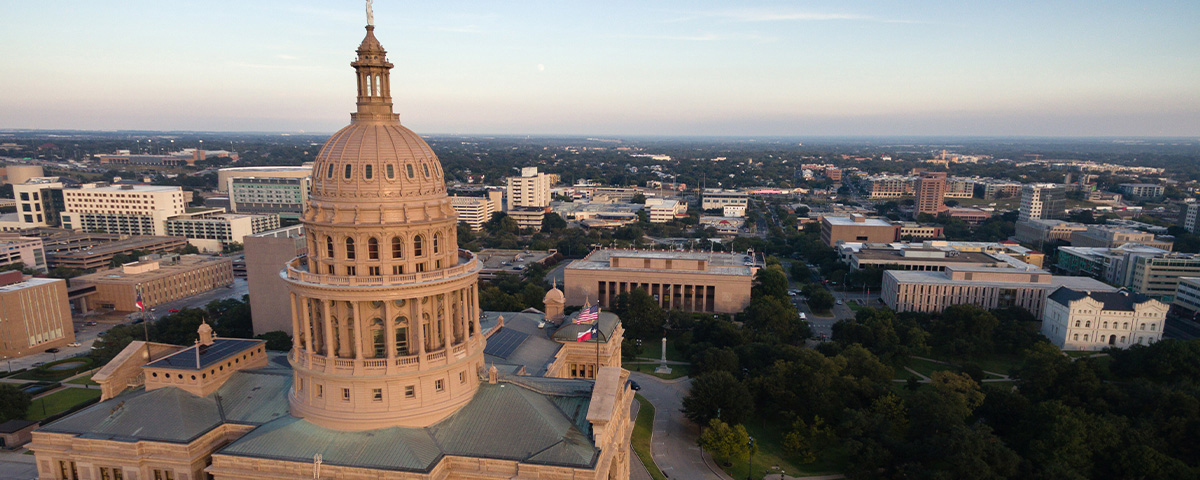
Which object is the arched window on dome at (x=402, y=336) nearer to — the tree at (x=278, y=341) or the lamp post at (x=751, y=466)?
the lamp post at (x=751, y=466)

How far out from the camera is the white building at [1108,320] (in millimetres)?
90188

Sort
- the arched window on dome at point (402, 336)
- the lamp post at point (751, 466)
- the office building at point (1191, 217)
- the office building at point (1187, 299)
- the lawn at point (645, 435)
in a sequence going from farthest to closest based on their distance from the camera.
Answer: the office building at point (1191, 217) < the office building at point (1187, 299) < the lawn at point (645, 435) < the lamp post at point (751, 466) < the arched window on dome at point (402, 336)

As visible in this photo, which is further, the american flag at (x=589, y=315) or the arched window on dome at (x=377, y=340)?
the american flag at (x=589, y=315)

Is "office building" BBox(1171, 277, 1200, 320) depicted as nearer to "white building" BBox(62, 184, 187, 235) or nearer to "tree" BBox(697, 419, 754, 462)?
"tree" BBox(697, 419, 754, 462)

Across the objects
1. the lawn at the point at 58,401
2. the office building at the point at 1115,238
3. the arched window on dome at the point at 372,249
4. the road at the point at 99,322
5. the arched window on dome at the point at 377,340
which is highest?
the arched window on dome at the point at 372,249

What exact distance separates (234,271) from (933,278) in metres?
149

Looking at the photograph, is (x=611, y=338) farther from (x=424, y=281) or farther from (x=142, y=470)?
(x=142, y=470)

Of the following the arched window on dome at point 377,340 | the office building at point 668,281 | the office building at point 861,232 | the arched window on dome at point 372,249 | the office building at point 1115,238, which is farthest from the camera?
the office building at point 861,232

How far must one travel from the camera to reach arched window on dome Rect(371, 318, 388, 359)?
130 ft

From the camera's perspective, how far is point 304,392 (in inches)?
1620

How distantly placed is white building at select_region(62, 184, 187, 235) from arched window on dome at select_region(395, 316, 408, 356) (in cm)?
16978

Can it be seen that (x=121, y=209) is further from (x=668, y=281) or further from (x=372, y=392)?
(x=372, y=392)

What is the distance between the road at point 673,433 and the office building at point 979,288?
182ft

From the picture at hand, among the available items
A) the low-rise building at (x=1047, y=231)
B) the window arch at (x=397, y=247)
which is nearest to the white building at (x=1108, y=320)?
the low-rise building at (x=1047, y=231)
